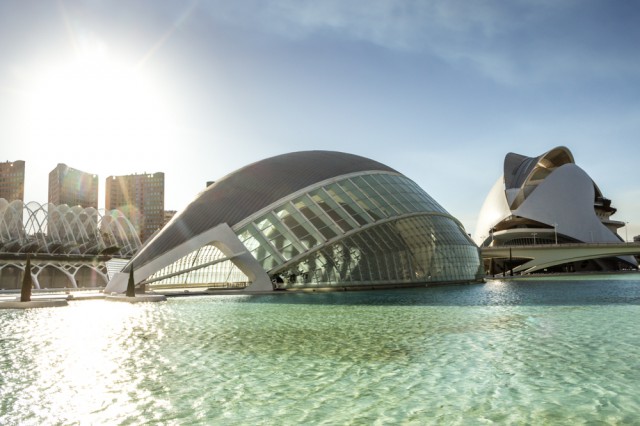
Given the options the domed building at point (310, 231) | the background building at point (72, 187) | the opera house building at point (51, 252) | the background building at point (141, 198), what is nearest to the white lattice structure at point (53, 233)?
the opera house building at point (51, 252)

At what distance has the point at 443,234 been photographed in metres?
39.9

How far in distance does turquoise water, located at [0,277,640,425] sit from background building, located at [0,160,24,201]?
5292 inches

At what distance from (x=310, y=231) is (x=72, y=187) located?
126664 millimetres

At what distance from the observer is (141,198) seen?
16562 centimetres

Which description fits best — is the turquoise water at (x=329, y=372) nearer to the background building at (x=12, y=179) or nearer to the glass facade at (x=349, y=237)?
the glass facade at (x=349, y=237)

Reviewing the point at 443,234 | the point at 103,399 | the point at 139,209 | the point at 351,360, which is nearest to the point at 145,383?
the point at 103,399

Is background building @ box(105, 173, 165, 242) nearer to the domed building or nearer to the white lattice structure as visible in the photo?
the white lattice structure

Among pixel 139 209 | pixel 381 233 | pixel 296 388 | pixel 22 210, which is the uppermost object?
pixel 139 209

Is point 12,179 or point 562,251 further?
point 12,179

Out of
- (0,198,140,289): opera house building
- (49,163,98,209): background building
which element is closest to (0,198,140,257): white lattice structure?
(0,198,140,289): opera house building

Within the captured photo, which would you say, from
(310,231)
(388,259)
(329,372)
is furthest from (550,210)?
(329,372)

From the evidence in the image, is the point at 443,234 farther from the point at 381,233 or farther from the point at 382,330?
the point at 382,330

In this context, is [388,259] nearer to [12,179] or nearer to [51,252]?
[51,252]

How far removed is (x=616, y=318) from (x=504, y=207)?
86160 mm
